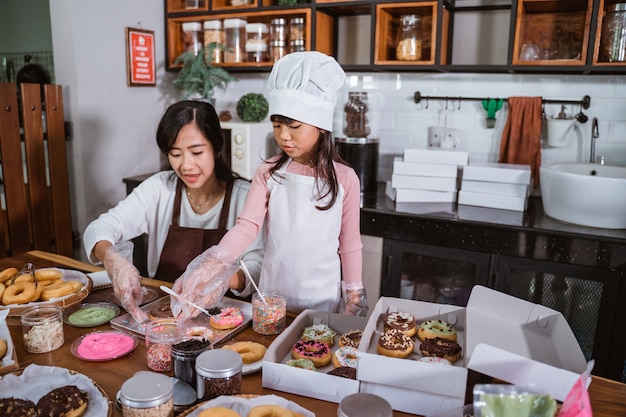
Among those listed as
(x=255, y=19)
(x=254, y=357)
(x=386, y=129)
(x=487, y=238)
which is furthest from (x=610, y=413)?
(x=255, y=19)

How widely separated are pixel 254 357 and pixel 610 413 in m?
0.77

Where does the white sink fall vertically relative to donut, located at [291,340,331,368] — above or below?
above

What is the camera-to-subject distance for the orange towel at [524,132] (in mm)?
2799

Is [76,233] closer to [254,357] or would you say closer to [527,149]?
[254,357]

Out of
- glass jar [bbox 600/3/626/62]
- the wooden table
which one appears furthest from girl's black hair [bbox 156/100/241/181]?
glass jar [bbox 600/3/626/62]

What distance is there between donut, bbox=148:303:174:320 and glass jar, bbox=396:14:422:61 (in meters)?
1.94

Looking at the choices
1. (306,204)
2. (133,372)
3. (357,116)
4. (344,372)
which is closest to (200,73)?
(357,116)

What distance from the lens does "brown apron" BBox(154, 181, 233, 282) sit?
198cm

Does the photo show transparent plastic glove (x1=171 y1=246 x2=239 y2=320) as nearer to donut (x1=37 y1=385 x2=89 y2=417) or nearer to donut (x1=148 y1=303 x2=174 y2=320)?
donut (x1=148 y1=303 x2=174 y2=320)

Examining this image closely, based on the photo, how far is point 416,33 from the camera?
2.84 m

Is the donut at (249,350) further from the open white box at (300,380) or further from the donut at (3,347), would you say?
the donut at (3,347)

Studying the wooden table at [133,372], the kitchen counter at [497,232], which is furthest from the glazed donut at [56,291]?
the kitchen counter at [497,232]

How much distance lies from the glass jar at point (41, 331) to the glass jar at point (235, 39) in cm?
228

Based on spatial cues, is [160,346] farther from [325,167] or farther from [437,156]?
[437,156]
